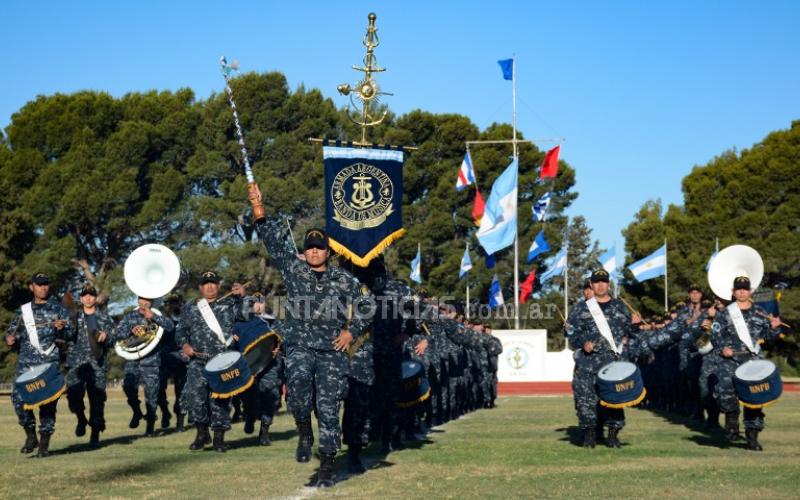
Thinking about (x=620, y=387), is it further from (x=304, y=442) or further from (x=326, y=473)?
(x=326, y=473)

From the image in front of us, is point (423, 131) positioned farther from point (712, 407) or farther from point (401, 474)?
point (401, 474)

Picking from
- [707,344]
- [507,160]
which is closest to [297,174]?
[507,160]

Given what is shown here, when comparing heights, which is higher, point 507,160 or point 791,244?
point 507,160

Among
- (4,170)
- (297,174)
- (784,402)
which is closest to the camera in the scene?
(784,402)

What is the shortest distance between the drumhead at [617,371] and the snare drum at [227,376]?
12.7 ft

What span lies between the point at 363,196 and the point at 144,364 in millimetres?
6060

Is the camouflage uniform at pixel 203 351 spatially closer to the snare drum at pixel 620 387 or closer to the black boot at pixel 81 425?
the black boot at pixel 81 425

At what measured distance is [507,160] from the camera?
186 feet

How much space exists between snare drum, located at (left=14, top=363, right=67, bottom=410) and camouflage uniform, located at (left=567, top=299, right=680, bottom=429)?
5701mm

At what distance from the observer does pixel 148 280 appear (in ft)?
53.4

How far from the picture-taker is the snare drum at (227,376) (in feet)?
39.2

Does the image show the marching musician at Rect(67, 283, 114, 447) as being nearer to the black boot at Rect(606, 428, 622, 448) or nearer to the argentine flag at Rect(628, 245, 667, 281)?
the black boot at Rect(606, 428, 622, 448)

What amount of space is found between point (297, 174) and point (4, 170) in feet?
40.3

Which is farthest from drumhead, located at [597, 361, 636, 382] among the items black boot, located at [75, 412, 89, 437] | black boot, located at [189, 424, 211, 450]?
black boot, located at [75, 412, 89, 437]
